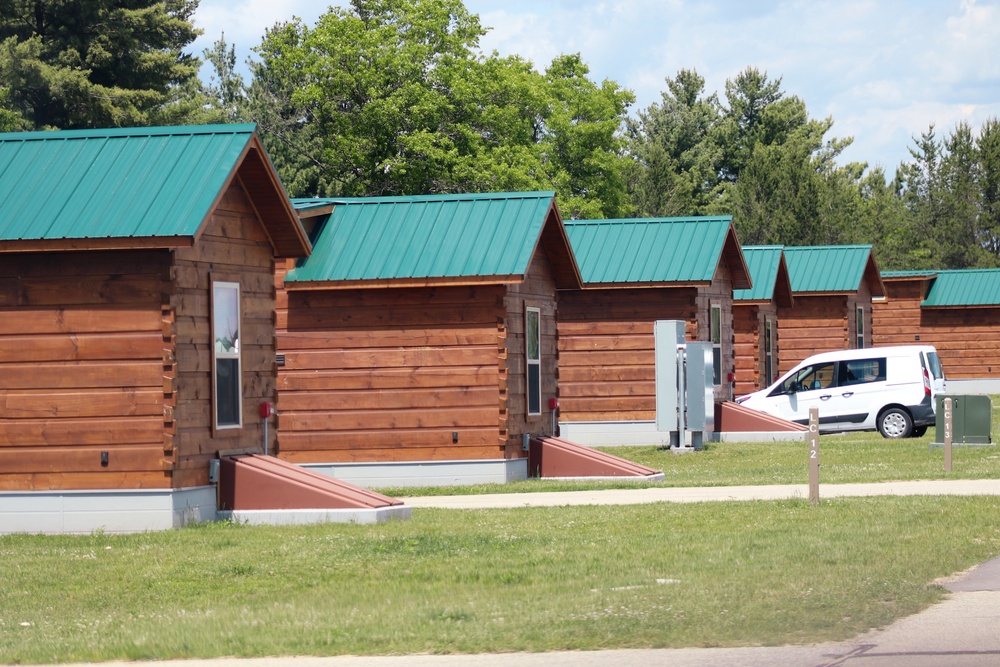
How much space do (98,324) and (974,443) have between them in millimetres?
16937

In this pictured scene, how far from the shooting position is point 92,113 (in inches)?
2010

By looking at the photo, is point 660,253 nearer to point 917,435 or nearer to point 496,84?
point 917,435

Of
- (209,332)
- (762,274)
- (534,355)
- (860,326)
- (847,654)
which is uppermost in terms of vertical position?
(762,274)

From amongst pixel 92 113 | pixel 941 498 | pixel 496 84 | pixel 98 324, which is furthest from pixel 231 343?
pixel 496 84

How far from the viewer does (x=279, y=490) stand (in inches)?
707

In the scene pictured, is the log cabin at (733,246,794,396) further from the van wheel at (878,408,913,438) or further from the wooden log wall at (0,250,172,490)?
the wooden log wall at (0,250,172,490)

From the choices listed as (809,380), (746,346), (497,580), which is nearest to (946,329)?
(746,346)

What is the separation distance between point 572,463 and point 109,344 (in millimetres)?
9533

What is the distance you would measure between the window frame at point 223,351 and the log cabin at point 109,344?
0.34 ft

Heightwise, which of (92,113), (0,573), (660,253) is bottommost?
(0,573)

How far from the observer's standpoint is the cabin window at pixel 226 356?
18438mm

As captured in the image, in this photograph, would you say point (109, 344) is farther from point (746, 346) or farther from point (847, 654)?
point (746, 346)

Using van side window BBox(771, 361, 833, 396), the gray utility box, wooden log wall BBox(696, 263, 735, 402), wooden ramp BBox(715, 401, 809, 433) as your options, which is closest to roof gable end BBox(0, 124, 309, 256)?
the gray utility box

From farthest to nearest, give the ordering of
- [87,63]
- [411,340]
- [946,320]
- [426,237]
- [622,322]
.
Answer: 1. [946,320]
2. [87,63]
3. [622,322]
4. [426,237]
5. [411,340]
